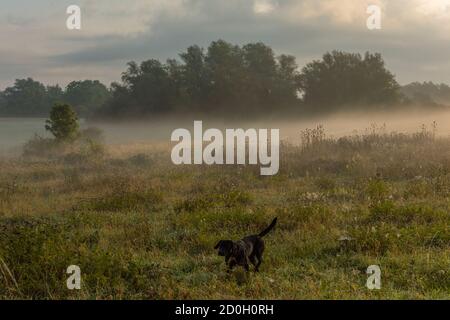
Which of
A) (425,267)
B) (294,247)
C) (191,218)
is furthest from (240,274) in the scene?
(191,218)

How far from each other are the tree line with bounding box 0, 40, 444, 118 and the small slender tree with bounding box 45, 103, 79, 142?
87.1 feet

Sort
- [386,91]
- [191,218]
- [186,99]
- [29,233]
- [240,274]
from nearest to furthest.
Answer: [240,274], [29,233], [191,218], [386,91], [186,99]

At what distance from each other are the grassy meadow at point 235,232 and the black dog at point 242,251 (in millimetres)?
168

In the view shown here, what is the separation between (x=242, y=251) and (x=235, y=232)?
2408 mm

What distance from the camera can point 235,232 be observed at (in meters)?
9.30

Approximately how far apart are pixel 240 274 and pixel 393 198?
6465 mm

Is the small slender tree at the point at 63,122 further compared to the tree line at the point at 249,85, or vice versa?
the tree line at the point at 249,85

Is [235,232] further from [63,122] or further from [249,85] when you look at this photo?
[249,85]

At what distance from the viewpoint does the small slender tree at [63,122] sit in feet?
95.3

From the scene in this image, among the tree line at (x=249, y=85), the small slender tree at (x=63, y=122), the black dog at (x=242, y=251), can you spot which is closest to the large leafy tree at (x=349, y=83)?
the tree line at (x=249, y=85)

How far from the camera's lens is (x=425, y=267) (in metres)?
7.09

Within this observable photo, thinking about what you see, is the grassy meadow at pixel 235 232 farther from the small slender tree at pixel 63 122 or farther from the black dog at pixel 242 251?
the small slender tree at pixel 63 122

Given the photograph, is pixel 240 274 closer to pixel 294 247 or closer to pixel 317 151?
pixel 294 247

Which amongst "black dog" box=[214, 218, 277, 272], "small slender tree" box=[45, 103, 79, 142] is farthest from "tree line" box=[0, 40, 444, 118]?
"black dog" box=[214, 218, 277, 272]
